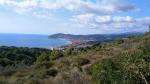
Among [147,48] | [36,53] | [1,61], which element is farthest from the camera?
[36,53]

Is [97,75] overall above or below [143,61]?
below

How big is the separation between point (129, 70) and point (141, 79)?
Answer: 785mm

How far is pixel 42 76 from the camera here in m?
19.7

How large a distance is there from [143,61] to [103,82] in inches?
89.7

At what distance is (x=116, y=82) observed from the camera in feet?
41.0

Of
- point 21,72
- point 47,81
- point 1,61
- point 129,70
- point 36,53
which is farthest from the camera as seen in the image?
point 36,53

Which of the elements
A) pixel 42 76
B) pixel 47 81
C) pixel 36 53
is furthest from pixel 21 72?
pixel 36 53

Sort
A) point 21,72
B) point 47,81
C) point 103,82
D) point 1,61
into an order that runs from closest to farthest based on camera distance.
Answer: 1. point 103,82
2. point 47,81
3. point 21,72
4. point 1,61

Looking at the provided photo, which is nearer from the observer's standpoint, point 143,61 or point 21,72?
point 143,61

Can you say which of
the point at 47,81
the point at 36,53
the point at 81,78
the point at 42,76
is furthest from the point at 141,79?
the point at 36,53

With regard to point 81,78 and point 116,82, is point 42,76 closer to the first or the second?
point 81,78

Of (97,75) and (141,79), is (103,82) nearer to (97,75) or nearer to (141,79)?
(97,75)

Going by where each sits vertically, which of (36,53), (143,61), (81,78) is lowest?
(36,53)

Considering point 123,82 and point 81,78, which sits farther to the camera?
point 81,78
